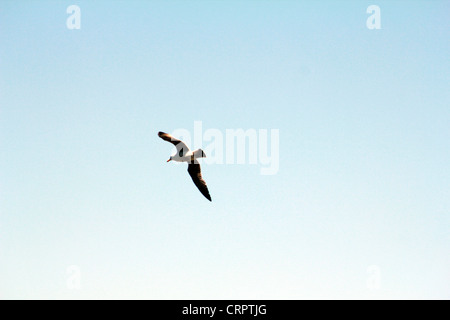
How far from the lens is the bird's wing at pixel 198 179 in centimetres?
2766

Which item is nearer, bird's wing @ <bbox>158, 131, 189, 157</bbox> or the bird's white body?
bird's wing @ <bbox>158, 131, 189, 157</bbox>

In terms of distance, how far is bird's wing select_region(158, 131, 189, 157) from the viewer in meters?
25.6

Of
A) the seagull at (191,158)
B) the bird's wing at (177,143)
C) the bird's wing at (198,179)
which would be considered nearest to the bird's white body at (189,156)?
the seagull at (191,158)

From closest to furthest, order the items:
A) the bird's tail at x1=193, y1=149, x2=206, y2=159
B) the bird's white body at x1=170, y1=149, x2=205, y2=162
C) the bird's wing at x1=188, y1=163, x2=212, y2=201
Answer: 1. the bird's tail at x1=193, y1=149, x2=206, y2=159
2. the bird's white body at x1=170, y1=149, x2=205, y2=162
3. the bird's wing at x1=188, y1=163, x2=212, y2=201

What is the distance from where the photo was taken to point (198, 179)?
92.1 feet

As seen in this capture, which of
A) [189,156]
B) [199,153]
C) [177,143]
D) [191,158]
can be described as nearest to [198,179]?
[191,158]

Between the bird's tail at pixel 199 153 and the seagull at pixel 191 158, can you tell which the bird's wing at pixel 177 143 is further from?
the bird's tail at pixel 199 153

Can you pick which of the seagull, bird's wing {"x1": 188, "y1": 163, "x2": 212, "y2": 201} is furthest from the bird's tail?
bird's wing {"x1": 188, "y1": 163, "x2": 212, "y2": 201}

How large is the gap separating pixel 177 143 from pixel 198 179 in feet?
10.6

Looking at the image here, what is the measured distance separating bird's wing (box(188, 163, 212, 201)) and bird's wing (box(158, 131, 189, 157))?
168 centimetres

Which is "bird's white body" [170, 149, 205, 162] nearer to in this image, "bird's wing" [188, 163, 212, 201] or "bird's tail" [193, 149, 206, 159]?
"bird's tail" [193, 149, 206, 159]
